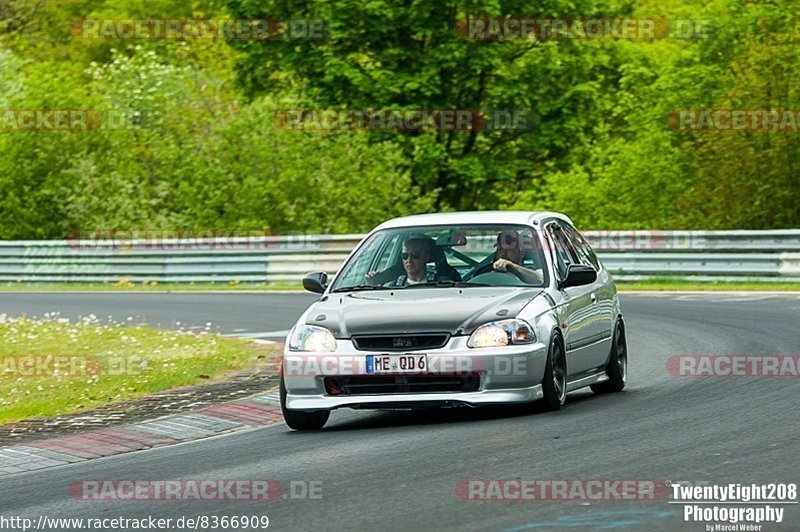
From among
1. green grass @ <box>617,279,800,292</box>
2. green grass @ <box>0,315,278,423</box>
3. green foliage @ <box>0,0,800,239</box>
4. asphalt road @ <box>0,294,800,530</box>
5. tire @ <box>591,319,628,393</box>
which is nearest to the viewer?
asphalt road @ <box>0,294,800,530</box>

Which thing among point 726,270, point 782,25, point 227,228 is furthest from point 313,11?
point 726,270

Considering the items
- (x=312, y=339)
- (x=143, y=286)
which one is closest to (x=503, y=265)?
(x=312, y=339)

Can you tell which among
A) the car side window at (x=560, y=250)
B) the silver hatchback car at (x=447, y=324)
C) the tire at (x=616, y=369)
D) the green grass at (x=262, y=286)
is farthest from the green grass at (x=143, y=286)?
the silver hatchback car at (x=447, y=324)

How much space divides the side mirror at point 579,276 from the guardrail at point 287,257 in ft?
48.9

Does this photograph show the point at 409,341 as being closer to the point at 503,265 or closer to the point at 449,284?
the point at 449,284

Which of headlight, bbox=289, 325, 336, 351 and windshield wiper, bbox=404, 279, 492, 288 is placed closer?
headlight, bbox=289, 325, 336, 351

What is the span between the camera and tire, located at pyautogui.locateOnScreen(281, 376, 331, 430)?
11438 mm

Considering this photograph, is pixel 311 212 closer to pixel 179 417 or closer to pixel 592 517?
pixel 179 417

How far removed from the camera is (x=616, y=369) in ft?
43.3

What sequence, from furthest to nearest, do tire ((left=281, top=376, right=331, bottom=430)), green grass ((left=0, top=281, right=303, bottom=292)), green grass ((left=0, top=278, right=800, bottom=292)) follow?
green grass ((left=0, top=281, right=303, bottom=292)) → green grass ((left=0, top=278, right=800, bottom=292)) → tire ((left=281, top=376, right=331, bottom=430))

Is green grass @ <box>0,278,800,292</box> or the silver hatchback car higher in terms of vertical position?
the silver hatchback car

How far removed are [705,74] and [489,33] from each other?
231 inches

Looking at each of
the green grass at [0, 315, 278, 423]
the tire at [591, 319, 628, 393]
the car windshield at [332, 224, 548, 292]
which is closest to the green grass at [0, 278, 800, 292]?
the green grass at [0, 315, 278, 423]

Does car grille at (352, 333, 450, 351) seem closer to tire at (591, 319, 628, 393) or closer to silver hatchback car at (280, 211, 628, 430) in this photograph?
silver hatchback car at (280, 211, 628, 430)
